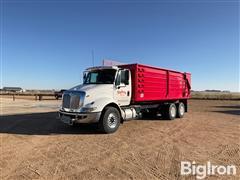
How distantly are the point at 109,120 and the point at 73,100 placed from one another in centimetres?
164

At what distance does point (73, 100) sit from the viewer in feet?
29.4

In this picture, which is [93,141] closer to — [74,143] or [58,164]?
[74,143]

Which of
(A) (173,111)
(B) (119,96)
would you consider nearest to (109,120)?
(B) (119,96)

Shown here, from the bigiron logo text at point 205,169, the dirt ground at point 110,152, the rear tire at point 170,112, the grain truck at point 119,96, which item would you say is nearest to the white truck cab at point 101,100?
the grain truck at point 119,96

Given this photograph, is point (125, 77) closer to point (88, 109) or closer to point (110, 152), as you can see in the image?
point (88, 109)

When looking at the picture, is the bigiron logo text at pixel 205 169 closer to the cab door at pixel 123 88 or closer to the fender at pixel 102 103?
the fender at pixel 102 103

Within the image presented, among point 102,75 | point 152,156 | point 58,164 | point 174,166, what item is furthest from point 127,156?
point 102,75

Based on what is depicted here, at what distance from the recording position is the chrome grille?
8777 mm

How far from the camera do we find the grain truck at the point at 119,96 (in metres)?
8.78

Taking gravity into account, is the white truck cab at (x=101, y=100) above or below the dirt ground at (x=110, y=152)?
above

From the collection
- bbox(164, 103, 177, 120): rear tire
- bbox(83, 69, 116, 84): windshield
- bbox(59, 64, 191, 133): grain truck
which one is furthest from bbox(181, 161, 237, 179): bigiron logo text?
bbox(164, 103, 177, 120): rear tire

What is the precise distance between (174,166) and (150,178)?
0.92 meters

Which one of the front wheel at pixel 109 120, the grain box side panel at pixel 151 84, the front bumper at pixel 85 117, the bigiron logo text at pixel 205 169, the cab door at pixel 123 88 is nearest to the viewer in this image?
the bigiron logo text at pixel 205 169

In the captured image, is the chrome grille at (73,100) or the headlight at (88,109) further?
the chrome grille at (73,100)
